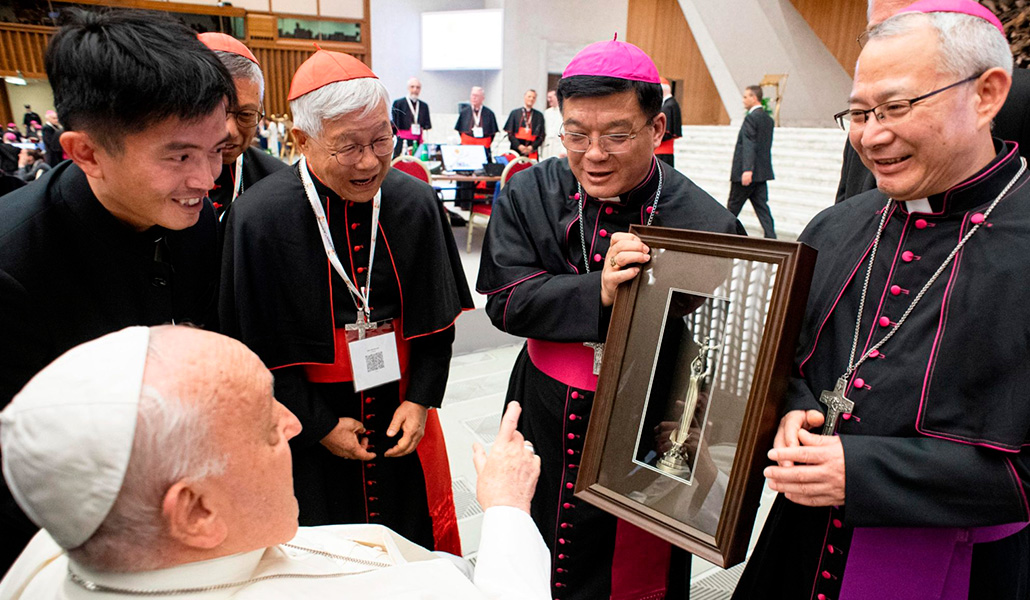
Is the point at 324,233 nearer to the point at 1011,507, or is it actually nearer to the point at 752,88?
the point at 1011,507

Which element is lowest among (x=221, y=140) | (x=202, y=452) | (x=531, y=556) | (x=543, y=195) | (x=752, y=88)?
(x=531, y=556)

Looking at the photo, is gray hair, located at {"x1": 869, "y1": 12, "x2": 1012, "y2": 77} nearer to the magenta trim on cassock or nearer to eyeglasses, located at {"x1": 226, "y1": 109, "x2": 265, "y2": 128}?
the magenta trim on cassock

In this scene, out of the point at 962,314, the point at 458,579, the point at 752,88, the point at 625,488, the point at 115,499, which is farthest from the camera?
the point at 752,88

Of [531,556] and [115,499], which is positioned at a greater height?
[115,499]

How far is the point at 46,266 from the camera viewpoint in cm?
133

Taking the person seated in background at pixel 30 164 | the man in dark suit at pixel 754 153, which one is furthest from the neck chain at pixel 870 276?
the person seated in background at pixel 30 164

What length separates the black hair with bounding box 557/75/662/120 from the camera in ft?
4.99

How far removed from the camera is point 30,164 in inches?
329

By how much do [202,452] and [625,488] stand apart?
862 mm

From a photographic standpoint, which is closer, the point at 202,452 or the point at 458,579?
the point at 202,452

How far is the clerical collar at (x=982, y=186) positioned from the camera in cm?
118

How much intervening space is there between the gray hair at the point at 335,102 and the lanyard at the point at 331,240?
16 centimetres

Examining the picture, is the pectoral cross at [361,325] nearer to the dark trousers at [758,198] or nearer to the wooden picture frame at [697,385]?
the wooden picture frame at [697,385]

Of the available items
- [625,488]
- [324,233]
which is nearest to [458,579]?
[625,488]
